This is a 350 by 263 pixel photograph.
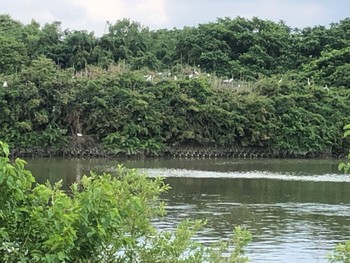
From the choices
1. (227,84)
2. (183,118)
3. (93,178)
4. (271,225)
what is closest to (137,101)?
(183,118)

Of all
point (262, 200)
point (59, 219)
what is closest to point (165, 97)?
point (262, 200)

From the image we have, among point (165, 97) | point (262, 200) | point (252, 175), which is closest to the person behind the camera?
point (262, 200)

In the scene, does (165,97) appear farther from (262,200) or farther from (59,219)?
(59,219)

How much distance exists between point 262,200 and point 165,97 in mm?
20916

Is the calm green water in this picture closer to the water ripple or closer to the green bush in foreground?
the water ripple

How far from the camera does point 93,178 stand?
15.4 ft

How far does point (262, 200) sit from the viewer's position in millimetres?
21422

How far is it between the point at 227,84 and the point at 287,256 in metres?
32.2

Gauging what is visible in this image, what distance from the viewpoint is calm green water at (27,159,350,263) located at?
14555mm

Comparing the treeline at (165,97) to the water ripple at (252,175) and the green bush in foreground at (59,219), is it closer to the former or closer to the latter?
the water ripple at (252,175)

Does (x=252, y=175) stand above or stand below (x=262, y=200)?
above

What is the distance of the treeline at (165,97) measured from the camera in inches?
1556

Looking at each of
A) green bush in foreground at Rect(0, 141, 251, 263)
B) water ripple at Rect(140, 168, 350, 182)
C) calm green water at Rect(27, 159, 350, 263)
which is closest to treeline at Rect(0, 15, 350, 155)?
calm green water at Rect(27, 159, 350, 263)

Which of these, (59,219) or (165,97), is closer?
(59,219)
